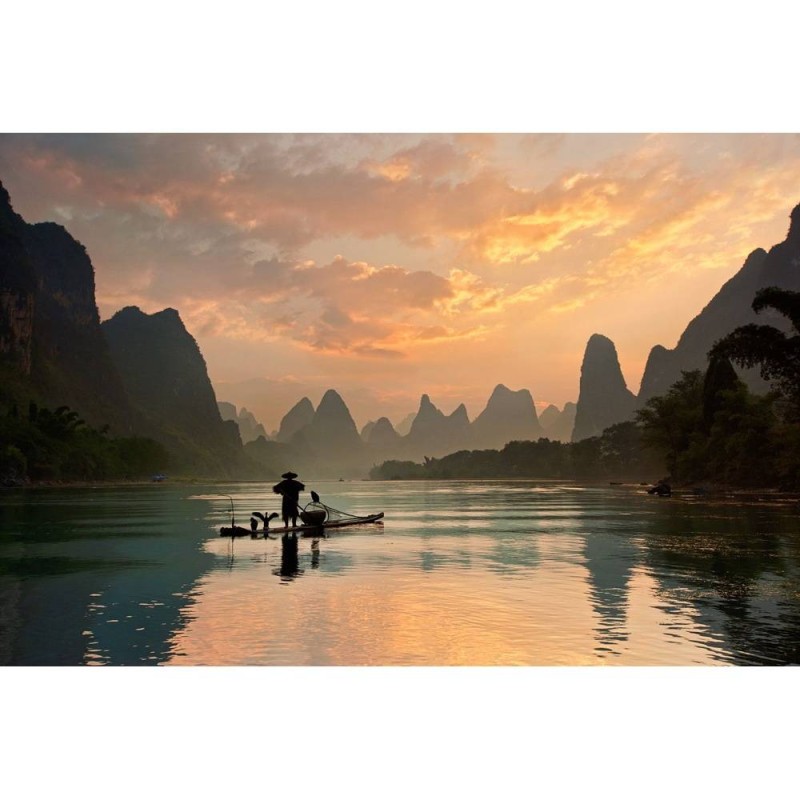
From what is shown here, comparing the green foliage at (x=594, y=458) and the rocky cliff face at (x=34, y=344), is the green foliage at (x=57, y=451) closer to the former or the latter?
the rocky cliff face at (x=34, y=344)

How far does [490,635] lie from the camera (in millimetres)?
13898

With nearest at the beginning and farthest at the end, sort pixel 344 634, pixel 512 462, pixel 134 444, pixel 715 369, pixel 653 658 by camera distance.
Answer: pixel 653 658 → pixel 344 634 → pixel 715 369 → pixel 134 444 → pixel 512 462

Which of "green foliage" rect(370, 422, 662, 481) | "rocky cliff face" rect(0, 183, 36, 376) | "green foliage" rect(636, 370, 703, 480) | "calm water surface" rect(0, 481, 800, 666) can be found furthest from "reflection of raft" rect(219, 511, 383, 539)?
"rocky cliff face" rect(0, 183, 36, 376)

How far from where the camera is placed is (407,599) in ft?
58.3

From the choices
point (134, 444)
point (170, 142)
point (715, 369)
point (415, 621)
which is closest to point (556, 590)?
point (415, 621)

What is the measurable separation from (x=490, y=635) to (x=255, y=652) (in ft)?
14.0

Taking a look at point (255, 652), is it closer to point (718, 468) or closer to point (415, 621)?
point (415, 621)

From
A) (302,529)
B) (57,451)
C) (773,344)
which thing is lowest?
(302,529)

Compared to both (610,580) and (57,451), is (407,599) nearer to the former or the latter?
(610,580)

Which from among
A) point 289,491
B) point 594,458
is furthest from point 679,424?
point 289,491

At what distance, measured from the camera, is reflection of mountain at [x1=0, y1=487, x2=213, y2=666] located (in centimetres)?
1287

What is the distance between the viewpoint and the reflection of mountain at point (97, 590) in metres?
12.9

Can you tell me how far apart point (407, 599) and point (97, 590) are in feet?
25.9

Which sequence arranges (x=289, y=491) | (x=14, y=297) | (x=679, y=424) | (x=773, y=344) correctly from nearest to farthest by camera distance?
(x=289, y=491) → (x=773, y=344) → (x=679, y=424) → (x=14, y=297)
